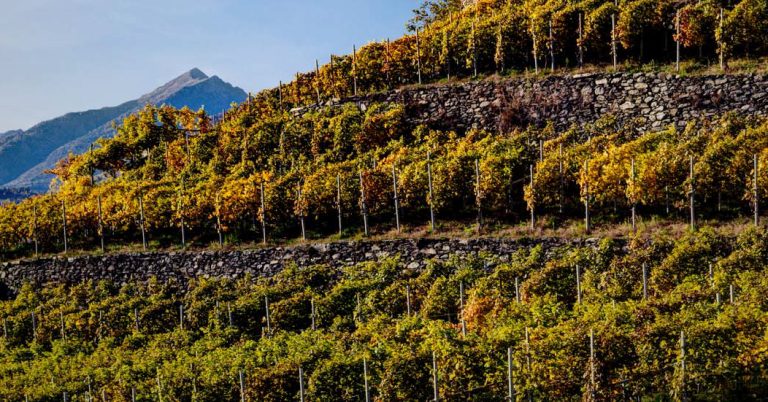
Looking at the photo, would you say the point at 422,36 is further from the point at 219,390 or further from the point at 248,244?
the point at 219,390

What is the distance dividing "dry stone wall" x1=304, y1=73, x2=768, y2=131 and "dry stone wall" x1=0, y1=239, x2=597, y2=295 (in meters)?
7.60

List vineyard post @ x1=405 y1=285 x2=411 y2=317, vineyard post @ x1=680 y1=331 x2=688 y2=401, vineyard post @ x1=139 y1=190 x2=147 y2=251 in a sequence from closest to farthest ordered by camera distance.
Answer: vineyard post @ x1=680 y1=331 x2=688 y2=401, vineyard post @ x1=405 y1=285 x2=411 y2=317, vineyard post @ x1=139 y1=190 x2=147 y2=251

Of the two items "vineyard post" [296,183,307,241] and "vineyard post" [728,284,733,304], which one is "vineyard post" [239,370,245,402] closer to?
"vineyard post" [728,284,733,304]

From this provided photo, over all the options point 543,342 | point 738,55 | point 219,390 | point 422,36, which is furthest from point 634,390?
point 422,36

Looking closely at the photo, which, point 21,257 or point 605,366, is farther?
point 21,257

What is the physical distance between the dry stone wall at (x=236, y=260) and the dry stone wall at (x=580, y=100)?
7601mm

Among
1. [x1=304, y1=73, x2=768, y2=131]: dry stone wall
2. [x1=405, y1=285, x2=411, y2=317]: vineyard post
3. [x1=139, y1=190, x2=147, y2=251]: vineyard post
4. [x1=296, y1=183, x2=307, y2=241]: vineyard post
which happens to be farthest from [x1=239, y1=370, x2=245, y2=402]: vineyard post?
[x1=304, y1=73, x2=768, y2=131]: dry stone wall

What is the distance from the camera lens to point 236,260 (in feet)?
80.7

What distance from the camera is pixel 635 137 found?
2491 centimetres

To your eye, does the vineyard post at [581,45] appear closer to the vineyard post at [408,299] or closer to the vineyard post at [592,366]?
the vineyard post at [408,299]

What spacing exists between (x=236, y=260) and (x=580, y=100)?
559 inches

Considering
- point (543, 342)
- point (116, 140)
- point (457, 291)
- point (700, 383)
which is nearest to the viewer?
point (700, 383)

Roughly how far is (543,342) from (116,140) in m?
28.1

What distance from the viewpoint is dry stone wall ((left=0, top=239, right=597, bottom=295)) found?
71.1 ft
